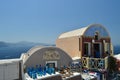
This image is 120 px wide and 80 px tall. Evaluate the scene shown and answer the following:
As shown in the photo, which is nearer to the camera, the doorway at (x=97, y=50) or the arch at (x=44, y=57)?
the arch at (x=44, y=57)

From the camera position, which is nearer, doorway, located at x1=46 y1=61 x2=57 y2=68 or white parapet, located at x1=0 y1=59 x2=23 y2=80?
white parapet, located at x1=0 y1=59 x2=23 y2=80

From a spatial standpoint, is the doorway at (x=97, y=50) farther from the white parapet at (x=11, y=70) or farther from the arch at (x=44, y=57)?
the white parapet at (x=11, y=70)

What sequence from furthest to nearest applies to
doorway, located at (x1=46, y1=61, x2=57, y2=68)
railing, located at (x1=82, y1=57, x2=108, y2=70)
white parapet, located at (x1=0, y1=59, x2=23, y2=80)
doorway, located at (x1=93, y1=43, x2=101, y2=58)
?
1. doorway, located at (x1=93, y1=43, x2=101, y2=58)
2. railing, located at (x1=82, y1=57, x2=108, y2=70)
3. doorway, located at (x1=46, y1=61, x2=57, y2=68)
4. white parapet, located at (x1=0, y1=59, x2=23, y2=80)

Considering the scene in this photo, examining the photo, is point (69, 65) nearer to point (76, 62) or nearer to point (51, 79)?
point (76, 62)

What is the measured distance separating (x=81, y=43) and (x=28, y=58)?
901cm

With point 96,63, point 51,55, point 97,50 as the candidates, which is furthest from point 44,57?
point 97,50

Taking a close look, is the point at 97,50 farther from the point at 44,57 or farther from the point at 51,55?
the point at 44,57

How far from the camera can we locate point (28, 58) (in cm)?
2198

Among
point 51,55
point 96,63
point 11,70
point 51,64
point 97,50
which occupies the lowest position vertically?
point 96,63

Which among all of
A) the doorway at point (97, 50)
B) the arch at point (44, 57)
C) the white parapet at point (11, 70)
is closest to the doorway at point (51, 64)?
the arch at point (44, 57)

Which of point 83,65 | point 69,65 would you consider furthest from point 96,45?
point 69,65

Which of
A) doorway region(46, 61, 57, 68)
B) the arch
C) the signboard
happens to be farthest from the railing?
doorway region(46, 61, 57, 68)

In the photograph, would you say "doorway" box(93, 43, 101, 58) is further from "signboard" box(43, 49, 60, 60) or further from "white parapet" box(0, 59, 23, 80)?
"white parapet" box(0, 59, 23, 80)

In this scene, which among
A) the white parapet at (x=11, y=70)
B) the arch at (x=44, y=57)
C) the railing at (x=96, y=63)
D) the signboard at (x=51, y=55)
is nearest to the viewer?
the white parapet at (x=11, y=70)
